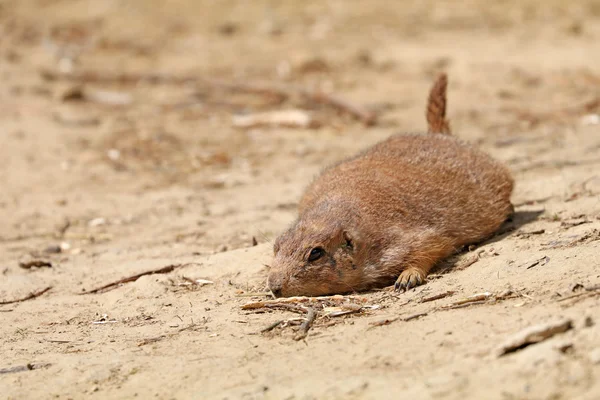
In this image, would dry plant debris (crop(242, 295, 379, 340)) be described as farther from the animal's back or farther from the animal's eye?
the animal's back

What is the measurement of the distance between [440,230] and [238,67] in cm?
820

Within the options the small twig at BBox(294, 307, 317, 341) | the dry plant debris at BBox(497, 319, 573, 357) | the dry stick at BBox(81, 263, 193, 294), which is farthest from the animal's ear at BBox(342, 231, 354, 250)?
the dry plant debris at BBox(497, 319, 573, 357)

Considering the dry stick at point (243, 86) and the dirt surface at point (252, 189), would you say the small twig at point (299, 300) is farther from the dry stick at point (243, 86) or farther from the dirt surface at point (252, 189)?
the dry stick at point (243, 86)

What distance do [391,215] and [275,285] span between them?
1017 mm

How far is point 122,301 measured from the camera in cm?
564

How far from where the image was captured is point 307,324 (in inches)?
183

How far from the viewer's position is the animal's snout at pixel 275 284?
17.3ft

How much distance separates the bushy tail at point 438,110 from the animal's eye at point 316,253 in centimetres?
223

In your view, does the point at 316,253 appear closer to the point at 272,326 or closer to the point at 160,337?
the point at 272,326

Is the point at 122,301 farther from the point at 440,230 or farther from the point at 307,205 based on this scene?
the point at 440,230

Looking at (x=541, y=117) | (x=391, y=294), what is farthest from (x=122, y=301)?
(x=541, y=117)

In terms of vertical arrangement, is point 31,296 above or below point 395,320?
below

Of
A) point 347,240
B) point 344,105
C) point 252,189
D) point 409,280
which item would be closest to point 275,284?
point 347,240

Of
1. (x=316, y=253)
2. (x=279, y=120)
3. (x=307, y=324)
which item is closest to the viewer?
(x=307, y=324)
